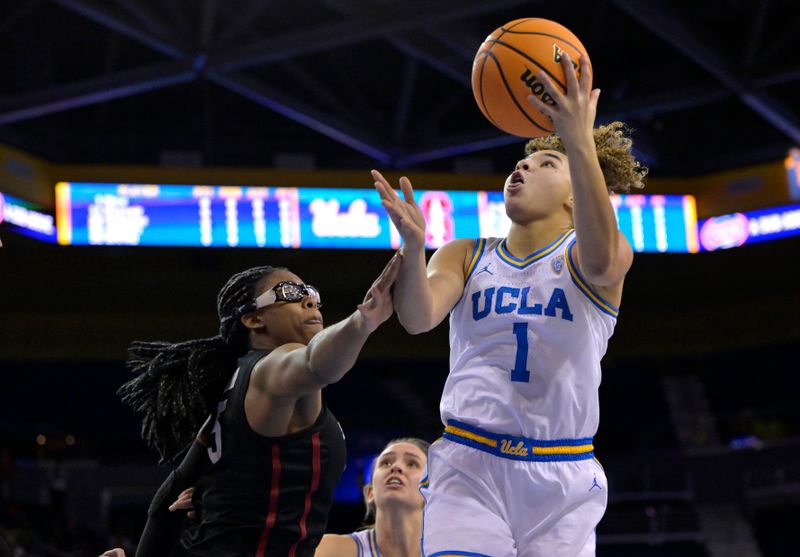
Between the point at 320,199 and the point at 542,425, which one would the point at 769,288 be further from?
the point at 542,425

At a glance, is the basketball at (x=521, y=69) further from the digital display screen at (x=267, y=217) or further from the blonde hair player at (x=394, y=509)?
the digital display screen at (x=267, y=217)

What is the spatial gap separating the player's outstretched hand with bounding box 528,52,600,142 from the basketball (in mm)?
178

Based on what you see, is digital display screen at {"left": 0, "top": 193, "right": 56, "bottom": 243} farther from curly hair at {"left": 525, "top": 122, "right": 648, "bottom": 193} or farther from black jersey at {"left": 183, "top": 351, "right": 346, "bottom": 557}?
curly hair at {"left": 525, "top": 122, "right": 648, "bottom": 193}

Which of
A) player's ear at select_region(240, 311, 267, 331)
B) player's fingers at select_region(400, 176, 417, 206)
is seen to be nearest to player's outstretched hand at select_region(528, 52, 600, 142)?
player's fingers at select_region(400, 176, 417, 206)

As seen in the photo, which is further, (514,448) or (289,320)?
(289,320)

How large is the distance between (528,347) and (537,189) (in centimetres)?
60

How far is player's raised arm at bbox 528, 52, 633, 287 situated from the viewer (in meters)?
3.63

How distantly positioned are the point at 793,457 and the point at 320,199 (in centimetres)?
790

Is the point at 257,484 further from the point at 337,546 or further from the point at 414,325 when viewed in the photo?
the point at 337,546

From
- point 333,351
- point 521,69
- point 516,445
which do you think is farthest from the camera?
point 521,69

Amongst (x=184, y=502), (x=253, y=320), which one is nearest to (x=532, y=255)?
(x=253, y=320)

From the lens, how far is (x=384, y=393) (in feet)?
66.0

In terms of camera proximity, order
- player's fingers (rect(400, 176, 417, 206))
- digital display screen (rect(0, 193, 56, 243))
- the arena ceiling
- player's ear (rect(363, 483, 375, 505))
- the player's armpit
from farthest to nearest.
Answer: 1. digital display screen (rect(0, 193, 56, 243))
2. the arena ceiling
3. player's ear (rect(363, 483, 375, 505))
4. the player's armpit
5. player's fingers (rect(400, 176, 417, 206))

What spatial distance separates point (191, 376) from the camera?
14.3 ft
